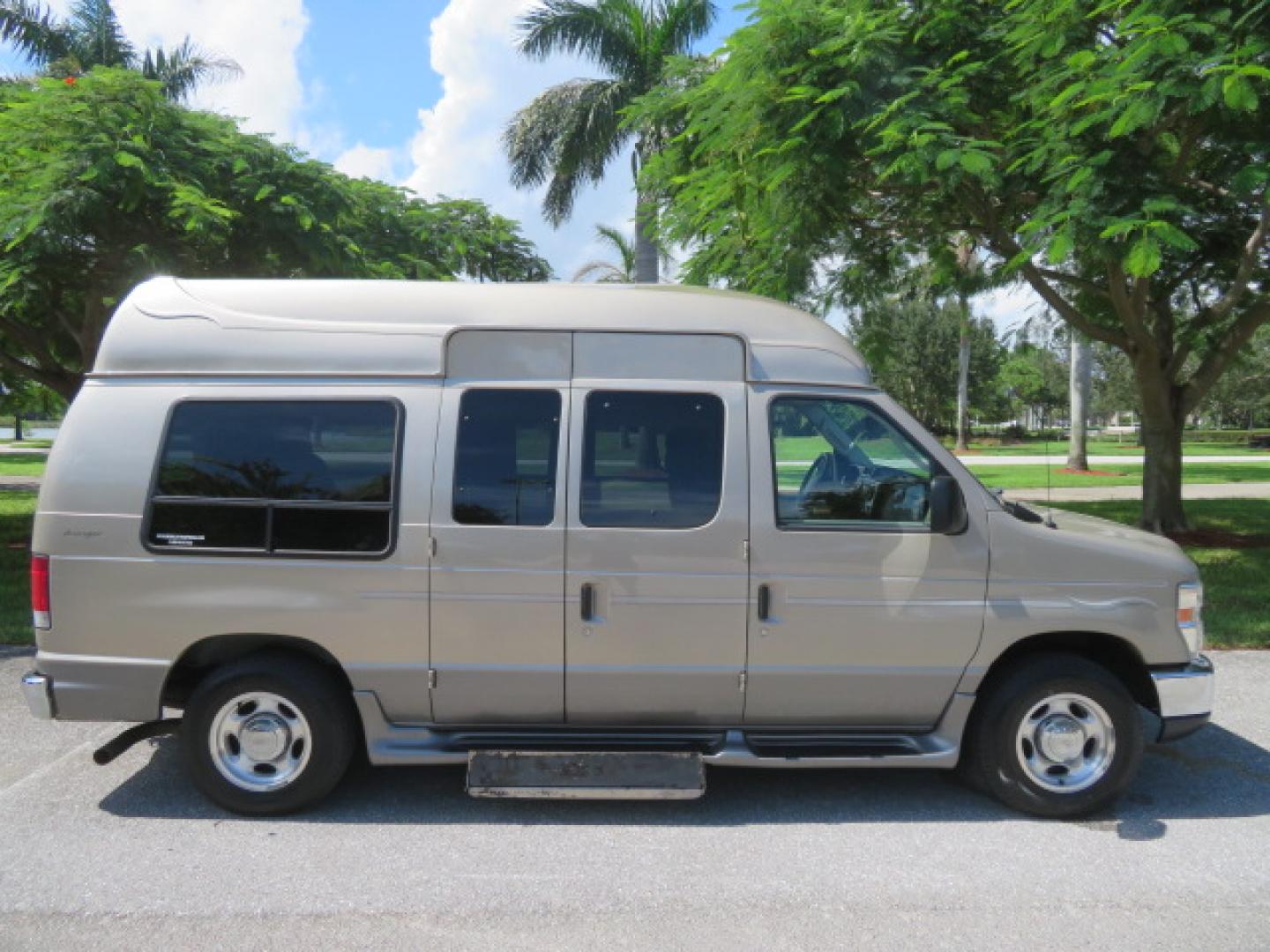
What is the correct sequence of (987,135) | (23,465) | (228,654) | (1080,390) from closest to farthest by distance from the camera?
(228,654), (987,135), (1080,390), (23,465)

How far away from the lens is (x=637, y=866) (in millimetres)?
4195

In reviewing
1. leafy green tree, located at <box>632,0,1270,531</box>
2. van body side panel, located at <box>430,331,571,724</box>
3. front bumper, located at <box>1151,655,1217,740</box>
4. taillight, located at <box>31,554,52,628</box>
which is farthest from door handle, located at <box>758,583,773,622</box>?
leafy green tree, located at <box>632,0,1270,531</box>

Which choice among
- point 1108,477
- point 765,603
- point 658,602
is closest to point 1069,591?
point 765,603

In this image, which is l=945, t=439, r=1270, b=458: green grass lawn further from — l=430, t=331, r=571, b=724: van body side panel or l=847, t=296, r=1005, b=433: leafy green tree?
l=430, t=331, r=571, b=724: van body side panel

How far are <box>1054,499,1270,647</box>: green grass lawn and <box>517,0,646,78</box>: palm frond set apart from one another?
13205 millimetres

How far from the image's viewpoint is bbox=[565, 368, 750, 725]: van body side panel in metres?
4.55

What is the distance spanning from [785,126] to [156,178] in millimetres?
5967

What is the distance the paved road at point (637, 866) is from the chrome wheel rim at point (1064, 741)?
21 centimetres

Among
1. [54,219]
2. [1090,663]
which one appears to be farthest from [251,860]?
[54,219]

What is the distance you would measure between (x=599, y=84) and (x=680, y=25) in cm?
215

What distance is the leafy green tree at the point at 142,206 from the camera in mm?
9445

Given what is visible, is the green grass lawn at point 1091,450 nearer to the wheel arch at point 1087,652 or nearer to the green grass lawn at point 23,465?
the green grass lawn at point 23,465

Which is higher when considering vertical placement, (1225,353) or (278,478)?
(1225,353)

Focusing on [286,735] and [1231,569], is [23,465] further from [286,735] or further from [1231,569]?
[1231,569]
